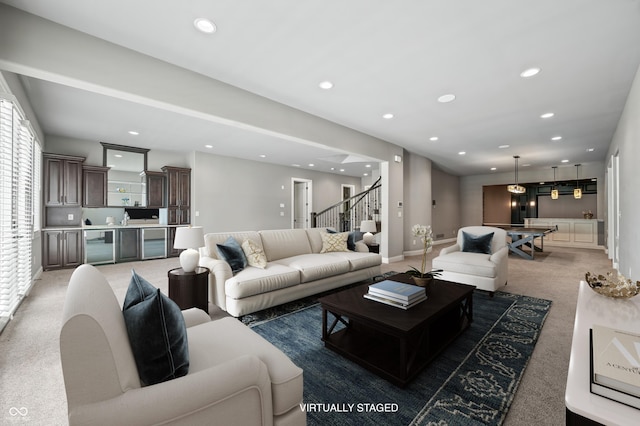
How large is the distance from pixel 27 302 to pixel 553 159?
1133cm

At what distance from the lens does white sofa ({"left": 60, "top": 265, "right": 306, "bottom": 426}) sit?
0.81 m

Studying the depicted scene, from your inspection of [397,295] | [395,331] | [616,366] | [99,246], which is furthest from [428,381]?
[99,246]

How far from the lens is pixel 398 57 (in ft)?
9.12

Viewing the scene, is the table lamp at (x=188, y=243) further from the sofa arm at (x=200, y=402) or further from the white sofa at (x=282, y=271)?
the sofa arm at (x=200, y=402)

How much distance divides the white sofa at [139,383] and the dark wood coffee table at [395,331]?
33.0 inches

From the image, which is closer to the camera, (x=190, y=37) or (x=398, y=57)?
(x=190, y=37)

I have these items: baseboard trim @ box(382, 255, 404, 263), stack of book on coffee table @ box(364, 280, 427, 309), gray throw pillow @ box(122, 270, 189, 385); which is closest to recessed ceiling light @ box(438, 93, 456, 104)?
stack of book on coffee table @ box(364, 280, 427, 309)

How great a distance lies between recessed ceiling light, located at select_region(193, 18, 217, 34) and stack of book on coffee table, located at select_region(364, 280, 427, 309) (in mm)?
2597

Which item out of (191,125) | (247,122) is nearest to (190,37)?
(247,122)

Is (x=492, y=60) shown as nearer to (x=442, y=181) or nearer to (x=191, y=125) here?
(x=191, y=125)

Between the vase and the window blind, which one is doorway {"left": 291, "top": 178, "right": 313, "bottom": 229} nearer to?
the window blind

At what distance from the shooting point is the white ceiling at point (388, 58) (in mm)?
2148

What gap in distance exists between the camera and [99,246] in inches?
227

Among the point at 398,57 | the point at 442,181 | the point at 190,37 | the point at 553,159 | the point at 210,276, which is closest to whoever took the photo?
the point at 190,37
